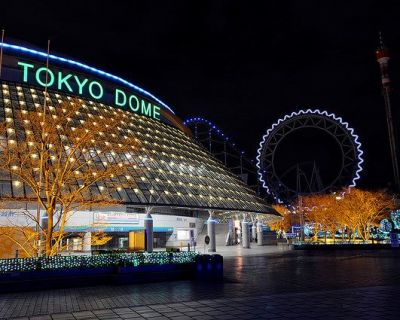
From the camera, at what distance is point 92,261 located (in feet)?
72.9

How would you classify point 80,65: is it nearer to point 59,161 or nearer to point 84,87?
point 84,87

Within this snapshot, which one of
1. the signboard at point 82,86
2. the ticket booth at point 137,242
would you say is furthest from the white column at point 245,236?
the ticket booth at point 137,242

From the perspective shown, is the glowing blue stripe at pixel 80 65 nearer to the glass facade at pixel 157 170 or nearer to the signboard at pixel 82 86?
the signboard at pixel 82 86

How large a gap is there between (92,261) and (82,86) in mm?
37421

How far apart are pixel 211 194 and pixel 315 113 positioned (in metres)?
47.5

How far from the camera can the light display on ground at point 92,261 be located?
19.8 meters

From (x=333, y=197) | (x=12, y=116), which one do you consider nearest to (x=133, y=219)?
(x=12, y=116)

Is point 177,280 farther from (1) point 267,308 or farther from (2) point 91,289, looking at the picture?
(1) point 267,308

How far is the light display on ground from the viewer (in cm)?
1984

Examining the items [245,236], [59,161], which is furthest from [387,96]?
[59,161]

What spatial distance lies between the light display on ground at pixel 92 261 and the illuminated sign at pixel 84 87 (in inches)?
1097

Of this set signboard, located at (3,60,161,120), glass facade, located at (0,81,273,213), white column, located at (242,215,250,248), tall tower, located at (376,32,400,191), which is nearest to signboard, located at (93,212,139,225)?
glass facade, located at (0,81,273,213)

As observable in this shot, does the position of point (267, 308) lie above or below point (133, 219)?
below

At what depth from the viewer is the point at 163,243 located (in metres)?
62.0
